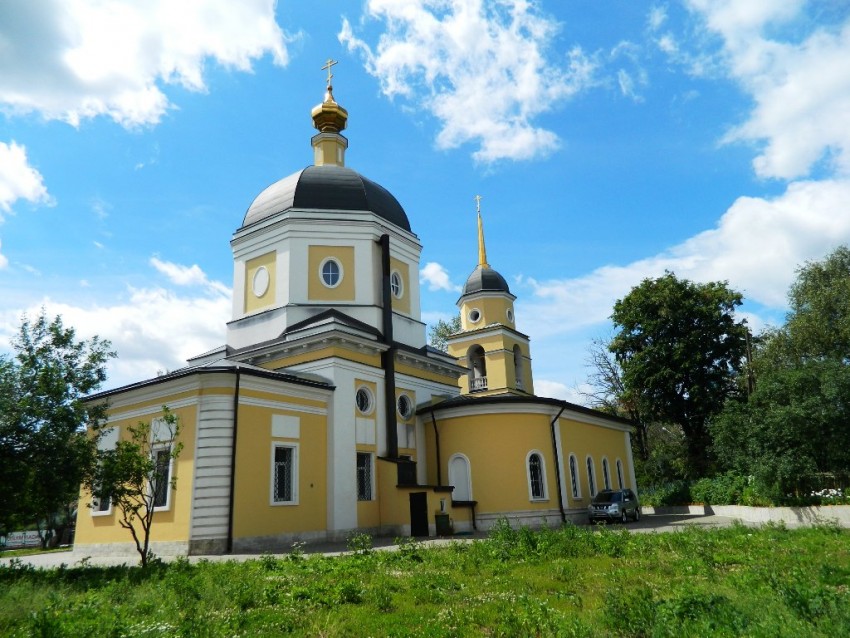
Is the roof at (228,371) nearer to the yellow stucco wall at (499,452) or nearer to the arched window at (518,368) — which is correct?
the yellow stucco wall at (499,452)

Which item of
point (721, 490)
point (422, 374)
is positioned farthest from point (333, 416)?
point (721, 490)

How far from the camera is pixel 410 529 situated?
19.6 m

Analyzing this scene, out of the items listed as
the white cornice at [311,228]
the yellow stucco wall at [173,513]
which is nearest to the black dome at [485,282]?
the white cornice at [311,228]

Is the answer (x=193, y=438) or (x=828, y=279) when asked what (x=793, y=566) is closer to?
(x=193, y=438)

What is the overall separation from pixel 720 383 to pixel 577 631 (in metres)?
29.4

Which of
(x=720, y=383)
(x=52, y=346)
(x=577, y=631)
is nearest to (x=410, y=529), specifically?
(x=52, y=346)

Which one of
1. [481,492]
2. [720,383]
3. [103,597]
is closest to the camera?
[103,597]

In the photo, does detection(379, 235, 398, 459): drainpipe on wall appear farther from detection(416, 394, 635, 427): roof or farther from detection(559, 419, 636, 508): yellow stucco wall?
detection(559, 419, 636, 508): yellow stucco wall

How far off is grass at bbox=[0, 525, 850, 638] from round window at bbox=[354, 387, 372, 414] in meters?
8.88

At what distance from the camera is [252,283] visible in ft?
77.2

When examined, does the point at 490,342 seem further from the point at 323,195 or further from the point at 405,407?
the point at 323,195

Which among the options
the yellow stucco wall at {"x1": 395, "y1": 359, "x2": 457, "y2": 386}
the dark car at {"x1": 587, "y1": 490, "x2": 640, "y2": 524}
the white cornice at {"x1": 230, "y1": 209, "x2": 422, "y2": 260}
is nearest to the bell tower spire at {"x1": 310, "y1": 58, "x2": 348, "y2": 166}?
the white cornice at {"x1": 230, "y1": 209, "x2": 422, "y2": 260}

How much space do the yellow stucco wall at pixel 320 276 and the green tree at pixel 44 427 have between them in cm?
1147

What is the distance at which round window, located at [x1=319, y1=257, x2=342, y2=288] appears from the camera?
894 inches
